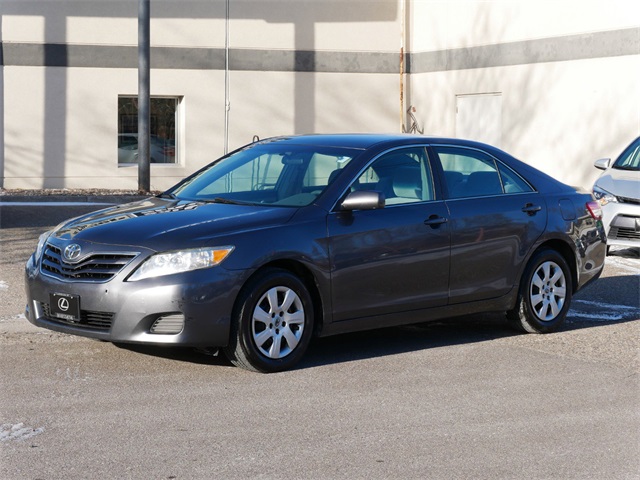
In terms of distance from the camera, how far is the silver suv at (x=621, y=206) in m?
13.9

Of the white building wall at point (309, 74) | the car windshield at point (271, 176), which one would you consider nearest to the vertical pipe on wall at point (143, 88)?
the white building wall at point (309, 74)

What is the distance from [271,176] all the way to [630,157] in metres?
8.43

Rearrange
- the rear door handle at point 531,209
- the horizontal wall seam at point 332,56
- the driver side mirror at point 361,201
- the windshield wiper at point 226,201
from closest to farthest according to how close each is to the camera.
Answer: the driver side mirror at point 361,201, the windshield wiper at point 226,201, the rear door handle at point 531,209, the horizontal wall seam at point 332,56

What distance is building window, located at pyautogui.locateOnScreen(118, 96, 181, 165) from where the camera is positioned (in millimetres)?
24453

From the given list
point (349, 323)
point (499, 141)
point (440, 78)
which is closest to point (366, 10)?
point (440, 78)

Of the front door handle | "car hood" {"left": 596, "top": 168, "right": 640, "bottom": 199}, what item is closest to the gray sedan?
the front door handle

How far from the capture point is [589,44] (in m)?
22.4

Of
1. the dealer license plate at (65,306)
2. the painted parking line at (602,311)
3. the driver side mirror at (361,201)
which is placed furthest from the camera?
the painted parking line at (602,311)

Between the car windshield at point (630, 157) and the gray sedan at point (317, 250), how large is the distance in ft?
19.7

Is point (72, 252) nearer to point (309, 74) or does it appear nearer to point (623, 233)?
point (623, 233)

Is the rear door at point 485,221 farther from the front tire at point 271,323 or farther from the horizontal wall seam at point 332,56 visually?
the horizontal wall seam at point 332,56

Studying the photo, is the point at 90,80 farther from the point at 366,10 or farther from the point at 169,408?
the point at 169,408

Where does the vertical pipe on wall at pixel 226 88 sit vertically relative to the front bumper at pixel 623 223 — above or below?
above

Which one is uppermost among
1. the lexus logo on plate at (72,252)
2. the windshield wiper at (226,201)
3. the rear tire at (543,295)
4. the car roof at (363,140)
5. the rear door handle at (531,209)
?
the car roof at (363,140)
